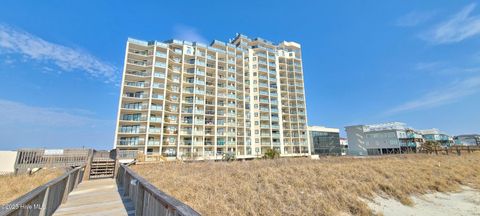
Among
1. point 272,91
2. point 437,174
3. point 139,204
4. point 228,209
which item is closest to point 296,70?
point 272,91

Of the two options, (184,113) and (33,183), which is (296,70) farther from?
(33,183)

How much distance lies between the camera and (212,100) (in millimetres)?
49969

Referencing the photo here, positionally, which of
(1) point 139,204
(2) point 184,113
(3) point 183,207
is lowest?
(1) point 139,204

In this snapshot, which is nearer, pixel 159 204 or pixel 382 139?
pixel 159 204

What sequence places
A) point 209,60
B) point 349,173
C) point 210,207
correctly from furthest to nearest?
point 209,60 → point 349,173 → point 210,207

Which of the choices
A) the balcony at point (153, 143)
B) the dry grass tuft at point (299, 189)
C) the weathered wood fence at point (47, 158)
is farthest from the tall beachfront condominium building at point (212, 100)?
the dry grass tuft at point (299, 189)

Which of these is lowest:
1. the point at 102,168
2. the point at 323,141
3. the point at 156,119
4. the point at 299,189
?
the point at 299,189

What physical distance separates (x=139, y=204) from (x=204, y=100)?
4193 cm

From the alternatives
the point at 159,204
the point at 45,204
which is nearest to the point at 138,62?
the point at 45,204

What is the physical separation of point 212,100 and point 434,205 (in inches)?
1644

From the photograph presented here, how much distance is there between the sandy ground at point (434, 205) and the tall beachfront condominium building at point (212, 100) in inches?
1311

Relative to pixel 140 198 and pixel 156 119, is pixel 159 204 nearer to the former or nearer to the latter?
pixel 140 198

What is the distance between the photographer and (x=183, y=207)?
276 cm

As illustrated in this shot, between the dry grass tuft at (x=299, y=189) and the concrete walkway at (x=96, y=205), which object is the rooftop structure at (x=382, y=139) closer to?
the dry grass tuft at (x=299, y=189)
